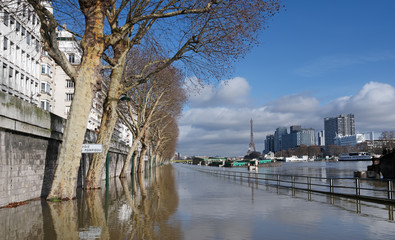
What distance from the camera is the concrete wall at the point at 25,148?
11.3m

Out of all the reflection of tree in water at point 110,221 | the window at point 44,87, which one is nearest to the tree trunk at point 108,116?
the reflection of tree in water at point 110,221

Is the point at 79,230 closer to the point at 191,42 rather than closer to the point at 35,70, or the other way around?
the point at 191,42

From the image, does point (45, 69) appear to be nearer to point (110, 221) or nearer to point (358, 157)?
point (110, 221)

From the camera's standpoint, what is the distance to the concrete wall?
11.3m

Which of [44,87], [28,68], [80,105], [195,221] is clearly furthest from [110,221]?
[44,87]

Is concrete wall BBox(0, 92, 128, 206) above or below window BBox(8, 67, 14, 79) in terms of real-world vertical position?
below

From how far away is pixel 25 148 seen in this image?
1318cm

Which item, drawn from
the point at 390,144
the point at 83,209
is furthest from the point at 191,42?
the point at 390,144

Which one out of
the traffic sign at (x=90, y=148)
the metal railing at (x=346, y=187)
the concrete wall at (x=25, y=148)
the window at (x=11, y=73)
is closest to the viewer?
A: the concrete wall at (x=25, y=148)

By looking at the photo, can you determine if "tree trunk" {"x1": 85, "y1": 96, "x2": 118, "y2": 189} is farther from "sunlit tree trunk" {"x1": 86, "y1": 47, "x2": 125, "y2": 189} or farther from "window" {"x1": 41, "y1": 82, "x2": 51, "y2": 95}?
"window" {"x1": 41, "y1": 82, "x2": 51, "y2": 95}

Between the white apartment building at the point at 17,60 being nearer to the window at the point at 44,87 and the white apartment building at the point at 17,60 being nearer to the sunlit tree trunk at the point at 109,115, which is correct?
the window at the point at 44,87

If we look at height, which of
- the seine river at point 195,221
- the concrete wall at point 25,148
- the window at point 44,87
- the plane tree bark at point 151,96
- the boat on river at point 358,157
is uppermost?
the window at point 44,87

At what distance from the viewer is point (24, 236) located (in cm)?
746

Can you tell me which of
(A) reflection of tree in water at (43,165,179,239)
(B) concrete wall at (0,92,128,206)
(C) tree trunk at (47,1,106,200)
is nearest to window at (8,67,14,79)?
(B) concrete wall at (0,92,128,206)
